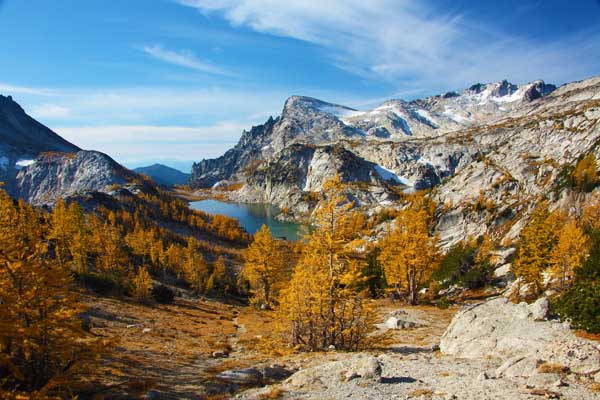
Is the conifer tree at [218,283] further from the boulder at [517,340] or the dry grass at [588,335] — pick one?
the dry grass at [588,335]

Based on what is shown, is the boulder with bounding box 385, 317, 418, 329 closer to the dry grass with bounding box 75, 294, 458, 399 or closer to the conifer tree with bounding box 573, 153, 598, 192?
the dry grass with bounding box 75, 294, 458, 399

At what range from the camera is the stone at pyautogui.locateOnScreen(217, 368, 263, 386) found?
16747 mm

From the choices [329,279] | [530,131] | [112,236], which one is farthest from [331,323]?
[530,131]

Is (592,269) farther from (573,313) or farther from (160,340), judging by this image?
(160,340)

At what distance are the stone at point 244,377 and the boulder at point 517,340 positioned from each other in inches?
436

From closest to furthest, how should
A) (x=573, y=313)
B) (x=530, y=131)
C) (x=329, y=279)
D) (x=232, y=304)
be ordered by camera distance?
(x=573, y=313) < (x=329, y=279) < (x=232, y=304) < (x=530, y=131)

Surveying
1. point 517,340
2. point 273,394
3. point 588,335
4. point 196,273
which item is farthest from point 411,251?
point 196,273

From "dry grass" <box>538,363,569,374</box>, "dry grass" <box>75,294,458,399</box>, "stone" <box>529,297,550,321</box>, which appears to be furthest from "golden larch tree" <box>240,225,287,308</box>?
"dry grass" <box>538,363,569,374</box>

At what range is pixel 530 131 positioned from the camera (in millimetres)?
167750

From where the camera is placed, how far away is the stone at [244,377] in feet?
54.9

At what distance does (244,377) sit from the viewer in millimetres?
17125

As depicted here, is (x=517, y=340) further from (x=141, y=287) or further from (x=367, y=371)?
(x=141, y=287)

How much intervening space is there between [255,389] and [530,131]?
194 meters

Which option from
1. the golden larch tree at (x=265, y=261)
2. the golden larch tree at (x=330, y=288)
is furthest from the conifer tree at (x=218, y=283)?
the golden larch tree at (x=330, y=288)
